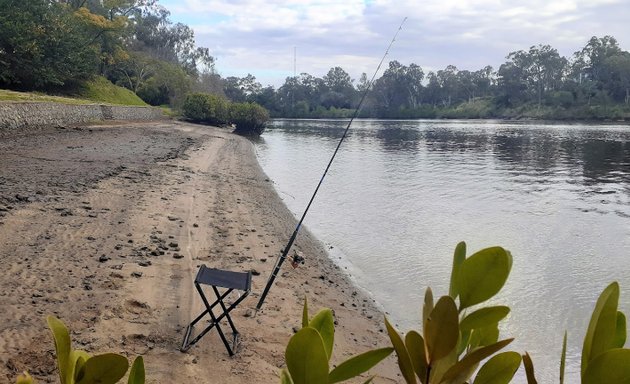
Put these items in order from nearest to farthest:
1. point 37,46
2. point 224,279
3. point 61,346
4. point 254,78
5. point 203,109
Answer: point 61,346 < point 224,279 < point 37,46 < point 203,109 < point 254,78

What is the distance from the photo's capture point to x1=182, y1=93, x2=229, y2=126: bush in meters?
45.4

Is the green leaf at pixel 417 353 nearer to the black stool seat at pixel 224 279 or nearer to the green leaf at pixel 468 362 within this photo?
the green leaf at pixel 468 362

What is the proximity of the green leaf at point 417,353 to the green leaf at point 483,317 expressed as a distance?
108 millimetres

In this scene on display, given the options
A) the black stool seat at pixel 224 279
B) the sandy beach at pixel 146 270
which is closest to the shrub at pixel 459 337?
the sandy beach at pixel 146 270

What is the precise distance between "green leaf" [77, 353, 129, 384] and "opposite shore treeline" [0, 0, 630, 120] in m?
29.5

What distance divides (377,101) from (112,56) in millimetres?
85625

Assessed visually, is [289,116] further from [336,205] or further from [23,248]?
[23,248]

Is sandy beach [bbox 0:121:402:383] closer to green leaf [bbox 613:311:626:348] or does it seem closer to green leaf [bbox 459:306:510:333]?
green leaf [bbox 459:306:510:333]

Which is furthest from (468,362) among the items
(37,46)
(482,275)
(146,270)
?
(37,46)

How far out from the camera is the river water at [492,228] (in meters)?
7.30

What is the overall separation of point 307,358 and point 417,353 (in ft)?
0.83

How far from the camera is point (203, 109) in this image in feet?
150

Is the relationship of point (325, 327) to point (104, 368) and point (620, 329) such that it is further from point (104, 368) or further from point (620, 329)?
point (620, 329)

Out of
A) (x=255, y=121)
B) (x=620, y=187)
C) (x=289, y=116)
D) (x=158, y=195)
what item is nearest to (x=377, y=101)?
(x=289, y=116)
